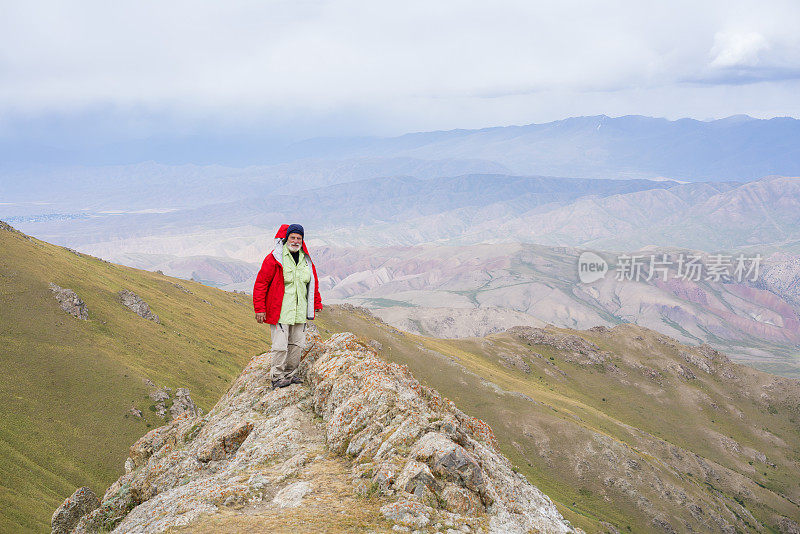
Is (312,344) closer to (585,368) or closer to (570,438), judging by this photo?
(570,438)

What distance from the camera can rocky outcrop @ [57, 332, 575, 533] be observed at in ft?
49.0

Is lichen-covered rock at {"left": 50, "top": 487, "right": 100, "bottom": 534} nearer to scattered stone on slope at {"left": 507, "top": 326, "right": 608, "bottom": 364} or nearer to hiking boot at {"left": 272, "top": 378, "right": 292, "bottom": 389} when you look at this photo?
hiking boot at {"left": 272, "top": 378, "right": 292, "bottom": 389}

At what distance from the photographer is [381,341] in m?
116

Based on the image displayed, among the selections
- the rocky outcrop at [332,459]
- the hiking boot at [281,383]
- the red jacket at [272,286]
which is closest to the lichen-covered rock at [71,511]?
the rocky outcrop at [332,459]

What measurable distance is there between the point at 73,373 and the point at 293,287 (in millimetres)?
59838

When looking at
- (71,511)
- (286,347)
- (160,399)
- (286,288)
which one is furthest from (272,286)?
(160,399)

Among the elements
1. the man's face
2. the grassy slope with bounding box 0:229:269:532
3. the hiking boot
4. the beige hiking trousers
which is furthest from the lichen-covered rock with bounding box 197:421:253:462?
the grassy slope with bounding box 0:229:269:532

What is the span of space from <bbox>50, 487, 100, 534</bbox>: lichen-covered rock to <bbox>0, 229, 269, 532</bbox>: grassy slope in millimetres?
19665

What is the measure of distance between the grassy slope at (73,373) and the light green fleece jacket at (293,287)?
33556 mm

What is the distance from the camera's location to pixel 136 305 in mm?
87750

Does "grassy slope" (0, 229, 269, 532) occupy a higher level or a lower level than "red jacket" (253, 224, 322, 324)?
lower

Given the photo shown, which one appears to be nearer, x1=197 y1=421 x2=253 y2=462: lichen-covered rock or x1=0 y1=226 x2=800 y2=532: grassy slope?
x1=197 y1=421 x2=253 y2=462: lichen-covered rock

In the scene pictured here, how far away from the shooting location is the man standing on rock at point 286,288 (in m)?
19.7

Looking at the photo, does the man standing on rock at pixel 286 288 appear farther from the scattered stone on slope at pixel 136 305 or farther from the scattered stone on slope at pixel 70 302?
the scattered stone on slope at pixel 136 305
